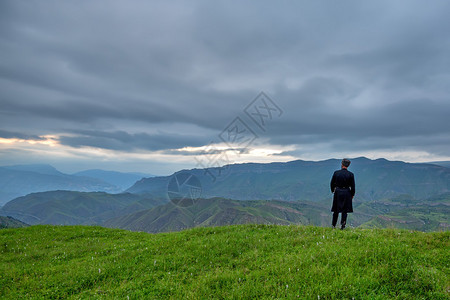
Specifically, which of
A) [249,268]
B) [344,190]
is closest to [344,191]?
[344,190]

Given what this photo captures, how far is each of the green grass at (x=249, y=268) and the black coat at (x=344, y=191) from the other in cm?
191

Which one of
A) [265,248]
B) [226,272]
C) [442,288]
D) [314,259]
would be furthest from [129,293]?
[442,288]

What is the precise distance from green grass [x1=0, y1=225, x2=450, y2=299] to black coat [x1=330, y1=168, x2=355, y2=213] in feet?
6.27

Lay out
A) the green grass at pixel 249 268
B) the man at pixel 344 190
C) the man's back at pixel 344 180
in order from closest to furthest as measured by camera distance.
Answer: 1. the green grass at pixel 249 268
2. the man at pixel 344 190
3. the man's back at pixel 344 180

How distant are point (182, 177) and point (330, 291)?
37161 mm

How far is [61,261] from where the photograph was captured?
486 inches

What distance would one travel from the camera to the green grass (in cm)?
701

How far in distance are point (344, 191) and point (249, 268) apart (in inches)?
319

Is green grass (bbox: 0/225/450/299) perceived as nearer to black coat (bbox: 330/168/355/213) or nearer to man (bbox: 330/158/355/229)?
man (bbox: 330/158/355/229)

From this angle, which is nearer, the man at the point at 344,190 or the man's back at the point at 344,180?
the man at the point at 344,190

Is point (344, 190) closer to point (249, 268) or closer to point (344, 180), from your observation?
point (344, 180)

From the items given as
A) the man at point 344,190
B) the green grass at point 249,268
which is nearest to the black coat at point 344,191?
the man at point 344,190

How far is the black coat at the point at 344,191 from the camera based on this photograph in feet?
45.2

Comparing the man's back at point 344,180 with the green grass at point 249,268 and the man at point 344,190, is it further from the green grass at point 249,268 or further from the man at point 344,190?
the green grass at point 249,268
